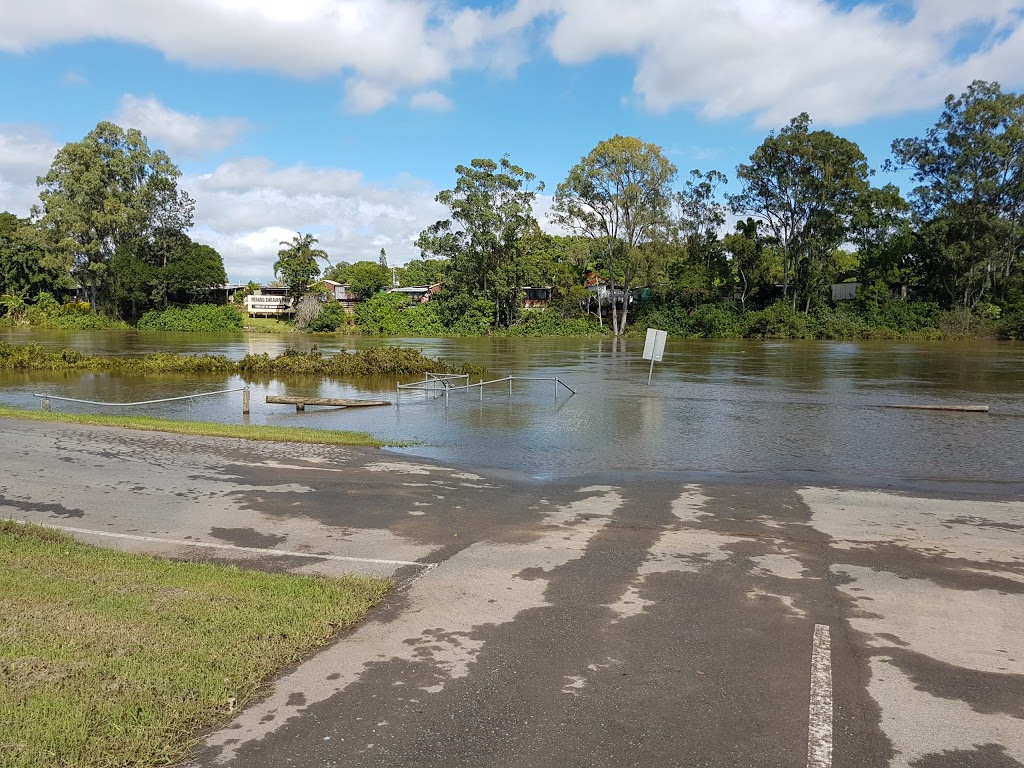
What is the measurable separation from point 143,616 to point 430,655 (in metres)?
2.03

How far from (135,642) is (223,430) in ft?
37.2

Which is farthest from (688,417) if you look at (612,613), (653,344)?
(612,613)

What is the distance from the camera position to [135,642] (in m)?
5.01

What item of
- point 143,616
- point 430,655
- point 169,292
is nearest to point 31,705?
point 143,616

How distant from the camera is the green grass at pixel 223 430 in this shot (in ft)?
49.2

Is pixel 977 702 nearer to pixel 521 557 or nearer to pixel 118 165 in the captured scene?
pixel 521 557

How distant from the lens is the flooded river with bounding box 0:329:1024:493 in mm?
14211

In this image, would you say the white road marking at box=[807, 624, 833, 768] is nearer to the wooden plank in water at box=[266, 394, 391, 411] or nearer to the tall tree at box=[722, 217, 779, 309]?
the wooden plank in water at box=[266, 394, 391, 411]

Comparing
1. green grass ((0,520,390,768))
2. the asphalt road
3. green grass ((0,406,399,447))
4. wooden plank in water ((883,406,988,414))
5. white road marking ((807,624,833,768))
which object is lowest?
green grass ((0,406,399,447))

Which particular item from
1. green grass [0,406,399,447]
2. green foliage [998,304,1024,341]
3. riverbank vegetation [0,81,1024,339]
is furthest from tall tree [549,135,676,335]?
green grass [0,406,399,447]

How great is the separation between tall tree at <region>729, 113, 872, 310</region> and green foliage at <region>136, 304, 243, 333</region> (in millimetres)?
52357

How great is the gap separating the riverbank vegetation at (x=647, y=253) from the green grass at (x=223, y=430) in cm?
5663

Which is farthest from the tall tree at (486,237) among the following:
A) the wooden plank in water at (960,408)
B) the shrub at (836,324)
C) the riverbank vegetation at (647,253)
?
the wooden plank in water at (960,408)

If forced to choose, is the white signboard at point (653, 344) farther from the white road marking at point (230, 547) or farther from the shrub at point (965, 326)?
the shrub at point (965, 326)
